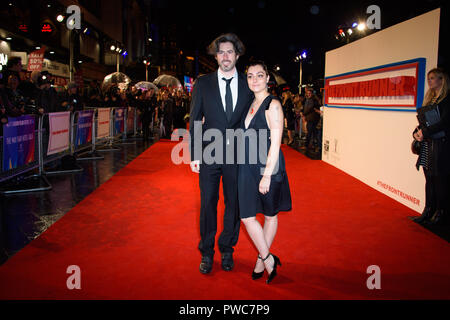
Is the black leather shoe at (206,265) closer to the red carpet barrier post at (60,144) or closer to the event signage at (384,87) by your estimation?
the event signage at (384,87)

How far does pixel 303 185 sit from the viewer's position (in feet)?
25.1

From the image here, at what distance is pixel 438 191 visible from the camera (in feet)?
16.0

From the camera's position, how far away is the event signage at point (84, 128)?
9.69 m

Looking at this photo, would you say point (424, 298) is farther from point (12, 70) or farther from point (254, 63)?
point (12, 70)

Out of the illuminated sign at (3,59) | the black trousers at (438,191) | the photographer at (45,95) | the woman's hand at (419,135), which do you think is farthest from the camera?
the illuminated sign at (3,59)

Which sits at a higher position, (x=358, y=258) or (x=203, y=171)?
(x=203, y=171)

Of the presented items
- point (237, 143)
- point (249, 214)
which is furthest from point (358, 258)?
point (237, 143)

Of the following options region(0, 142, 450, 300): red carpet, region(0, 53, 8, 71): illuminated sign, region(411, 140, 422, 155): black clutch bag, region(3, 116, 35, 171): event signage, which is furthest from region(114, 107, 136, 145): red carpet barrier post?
region(411, 140, 422, 155): black clutch bag

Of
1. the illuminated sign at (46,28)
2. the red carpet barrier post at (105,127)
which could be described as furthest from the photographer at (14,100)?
the illuminated sign at (46,28)

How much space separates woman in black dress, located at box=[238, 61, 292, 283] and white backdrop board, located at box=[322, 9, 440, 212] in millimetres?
3370

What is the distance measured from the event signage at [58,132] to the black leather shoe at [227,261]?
5405 millimetres

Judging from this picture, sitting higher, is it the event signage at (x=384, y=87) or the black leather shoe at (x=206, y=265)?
the event signage at (x=384, y=87)
